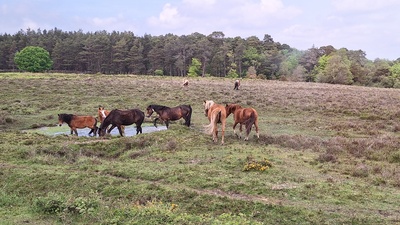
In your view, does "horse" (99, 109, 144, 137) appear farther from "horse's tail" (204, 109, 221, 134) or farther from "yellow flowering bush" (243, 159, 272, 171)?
"yellow flowering bush" (243, 159, 272, 171)

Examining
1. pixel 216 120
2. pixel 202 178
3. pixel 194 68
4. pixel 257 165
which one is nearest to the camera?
pixel 202 178

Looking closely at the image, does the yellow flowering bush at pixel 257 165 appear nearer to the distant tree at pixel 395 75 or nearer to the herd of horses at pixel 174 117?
the herd of horses at pixel 174 117

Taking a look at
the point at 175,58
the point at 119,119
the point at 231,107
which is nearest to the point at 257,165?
the point at 231,107

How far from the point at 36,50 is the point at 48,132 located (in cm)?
7692

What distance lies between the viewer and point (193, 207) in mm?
8641

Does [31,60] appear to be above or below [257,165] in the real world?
A: above

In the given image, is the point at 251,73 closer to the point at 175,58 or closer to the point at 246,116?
the point at 175,58

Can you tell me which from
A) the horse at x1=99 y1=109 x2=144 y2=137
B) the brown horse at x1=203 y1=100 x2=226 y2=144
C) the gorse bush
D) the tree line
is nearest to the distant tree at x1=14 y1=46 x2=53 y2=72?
the tree line

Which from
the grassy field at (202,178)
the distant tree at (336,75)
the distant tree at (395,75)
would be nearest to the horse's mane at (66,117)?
the grassy field at (202,178)

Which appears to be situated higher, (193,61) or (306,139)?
(193,61)

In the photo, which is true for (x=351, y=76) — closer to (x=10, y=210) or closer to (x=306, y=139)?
(x=306, y=139)

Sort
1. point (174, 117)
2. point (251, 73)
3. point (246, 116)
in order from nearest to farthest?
point (246, 116)
point (174, 117)
point (251, 73)

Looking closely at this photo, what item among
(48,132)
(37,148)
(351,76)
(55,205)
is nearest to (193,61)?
(351,76)

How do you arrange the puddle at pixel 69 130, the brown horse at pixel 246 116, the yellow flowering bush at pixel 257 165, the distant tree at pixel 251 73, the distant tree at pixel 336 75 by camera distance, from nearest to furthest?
the yellow flowering bush at pixel 257 165
the brown horse at pixel 246 116
the puddle at pixel 69 130
the distant tree at pixel 336 75
the distant tree at pixel 251 73
